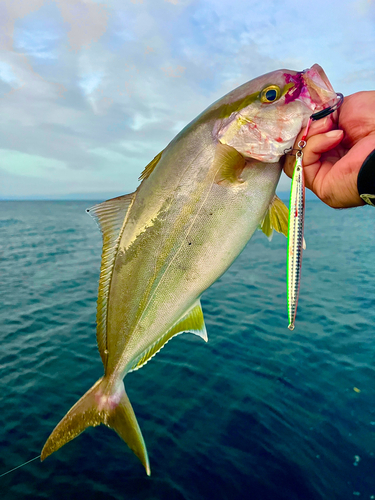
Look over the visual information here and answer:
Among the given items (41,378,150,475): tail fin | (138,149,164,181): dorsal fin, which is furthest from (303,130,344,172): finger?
(41,378,150,475): tail fin

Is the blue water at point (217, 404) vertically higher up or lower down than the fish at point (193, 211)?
lower down

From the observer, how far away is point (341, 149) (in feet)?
7.89

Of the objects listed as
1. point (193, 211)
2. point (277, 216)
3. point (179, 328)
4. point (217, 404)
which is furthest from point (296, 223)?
point (217, 404)

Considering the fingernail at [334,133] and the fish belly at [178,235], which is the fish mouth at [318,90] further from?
the fish belly at [178,235]

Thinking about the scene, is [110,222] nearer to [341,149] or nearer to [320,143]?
[320,143]

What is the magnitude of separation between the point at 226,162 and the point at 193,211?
1.28 ft

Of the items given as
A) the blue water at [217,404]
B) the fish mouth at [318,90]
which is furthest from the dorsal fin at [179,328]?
the blue water at [217,404]

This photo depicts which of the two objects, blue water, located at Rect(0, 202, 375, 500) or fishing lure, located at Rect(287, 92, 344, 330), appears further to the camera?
blue water, located at Rect(0, 202, 375, 500)

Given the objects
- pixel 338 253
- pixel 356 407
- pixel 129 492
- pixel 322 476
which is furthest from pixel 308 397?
pixel 338 253

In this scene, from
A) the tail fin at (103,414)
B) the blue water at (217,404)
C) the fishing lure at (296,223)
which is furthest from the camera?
the blue water at (217,404)

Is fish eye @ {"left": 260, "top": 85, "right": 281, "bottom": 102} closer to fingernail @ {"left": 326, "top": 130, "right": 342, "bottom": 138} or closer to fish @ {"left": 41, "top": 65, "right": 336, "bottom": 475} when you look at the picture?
fish @ {"left": 41, "top": 65, "right": 336, "bottom": 475}

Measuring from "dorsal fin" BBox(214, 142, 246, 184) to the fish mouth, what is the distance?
0.57 m

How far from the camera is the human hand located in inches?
81.4

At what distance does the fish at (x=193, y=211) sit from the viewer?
6.96 feet
